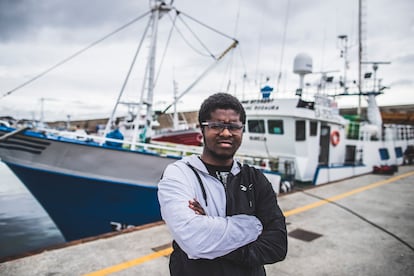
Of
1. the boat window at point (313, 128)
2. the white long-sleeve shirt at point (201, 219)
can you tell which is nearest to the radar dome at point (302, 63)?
the boat window at point (313, 128)

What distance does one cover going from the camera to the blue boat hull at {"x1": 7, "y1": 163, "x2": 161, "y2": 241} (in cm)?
586

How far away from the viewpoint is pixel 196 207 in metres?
1.51

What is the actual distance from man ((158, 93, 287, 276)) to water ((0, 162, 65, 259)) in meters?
6.40

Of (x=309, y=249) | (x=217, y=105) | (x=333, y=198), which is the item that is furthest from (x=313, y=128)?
(x=217, y=105)

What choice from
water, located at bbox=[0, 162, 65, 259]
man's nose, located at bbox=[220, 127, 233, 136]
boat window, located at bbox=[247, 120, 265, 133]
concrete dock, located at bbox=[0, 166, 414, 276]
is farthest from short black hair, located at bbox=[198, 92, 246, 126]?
boat window, located at bbox=[247, 120, 265, 133]

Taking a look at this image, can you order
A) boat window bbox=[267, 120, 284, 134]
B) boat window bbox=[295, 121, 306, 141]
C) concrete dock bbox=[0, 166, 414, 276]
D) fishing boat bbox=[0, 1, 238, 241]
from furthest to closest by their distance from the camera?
boat window bbox=[267, 120, 284, 134]
boat window bbox=[295, 121, 306, 141]
fishing boat bbox=[0, 1, 238, 241]
concrete dock bbox=[0, 166, 414, 276]

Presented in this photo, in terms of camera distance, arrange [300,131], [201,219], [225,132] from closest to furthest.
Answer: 1. [201,219]
2. [225,132]
3. [300,131]

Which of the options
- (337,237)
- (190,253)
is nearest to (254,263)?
(190,253)

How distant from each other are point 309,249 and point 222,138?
11.2ft

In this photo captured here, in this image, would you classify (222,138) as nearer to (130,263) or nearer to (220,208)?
(220,208)

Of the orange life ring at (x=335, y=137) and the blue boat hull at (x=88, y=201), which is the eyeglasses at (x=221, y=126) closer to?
the blue boat hull at (x=88, y=201)

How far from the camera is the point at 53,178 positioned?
228 inches

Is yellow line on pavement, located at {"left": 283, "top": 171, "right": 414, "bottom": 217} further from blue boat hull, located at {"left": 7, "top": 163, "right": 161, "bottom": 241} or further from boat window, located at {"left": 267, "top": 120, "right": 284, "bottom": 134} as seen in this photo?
blue boat hull, located at {"left": 7, "top": 163, "right": 161, "bottom": 241}

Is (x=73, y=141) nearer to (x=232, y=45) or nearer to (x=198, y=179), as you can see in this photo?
(x=198, y=179)
